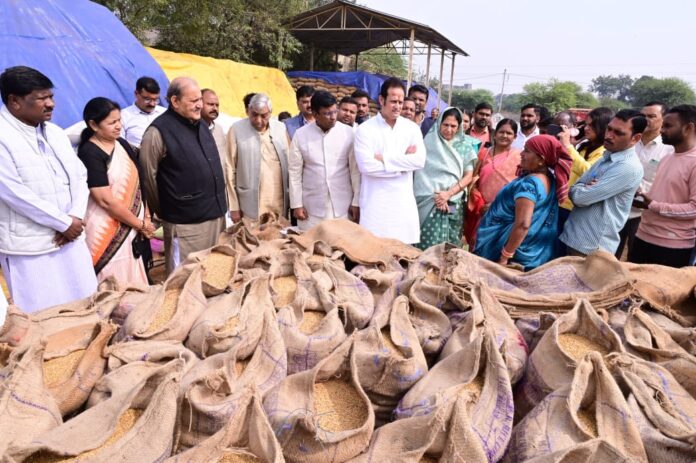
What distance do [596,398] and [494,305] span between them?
0.46 meters

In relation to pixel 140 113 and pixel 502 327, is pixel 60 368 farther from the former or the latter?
pixel 140 113

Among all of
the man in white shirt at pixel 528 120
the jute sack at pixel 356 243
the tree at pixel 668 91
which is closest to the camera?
the jute sack at pixel 356 243

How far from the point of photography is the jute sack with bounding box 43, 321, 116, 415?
49.5 inches

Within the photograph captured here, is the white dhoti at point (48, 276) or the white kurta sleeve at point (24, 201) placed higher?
the white kurta sleeve at point (24, 201)

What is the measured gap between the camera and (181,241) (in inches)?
124

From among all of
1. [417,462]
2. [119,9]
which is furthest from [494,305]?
[119,9]

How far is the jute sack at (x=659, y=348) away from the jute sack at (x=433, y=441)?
30.0 inches

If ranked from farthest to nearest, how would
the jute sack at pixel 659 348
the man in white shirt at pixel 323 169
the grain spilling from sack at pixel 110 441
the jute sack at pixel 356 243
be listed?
the man in white shirt at pixel 323 169
the jute sack at pixel 356 243
the jute sack at pixel 659 348
the grain spilling from sack at pixel 110 441

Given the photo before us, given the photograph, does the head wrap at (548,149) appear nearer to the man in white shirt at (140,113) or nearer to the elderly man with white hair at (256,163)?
the elderly man with white hair at (256,163)

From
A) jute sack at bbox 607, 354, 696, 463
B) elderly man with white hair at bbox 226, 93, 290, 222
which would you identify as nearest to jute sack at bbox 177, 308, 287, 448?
jute sack at bbox 607, 354, 696, 463

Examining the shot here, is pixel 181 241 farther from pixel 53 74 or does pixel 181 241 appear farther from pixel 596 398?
pixel 53 74

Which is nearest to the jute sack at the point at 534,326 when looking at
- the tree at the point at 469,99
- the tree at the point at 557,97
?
the tree at the point at 557,97

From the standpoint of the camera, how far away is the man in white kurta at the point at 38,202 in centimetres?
227

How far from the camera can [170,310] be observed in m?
1.60
